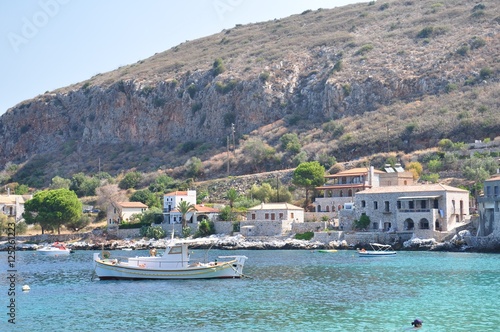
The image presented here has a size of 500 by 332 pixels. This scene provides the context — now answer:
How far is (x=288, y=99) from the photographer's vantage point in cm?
11788

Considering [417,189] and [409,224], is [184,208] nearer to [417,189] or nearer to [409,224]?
[409,224]

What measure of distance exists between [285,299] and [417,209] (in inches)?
1244

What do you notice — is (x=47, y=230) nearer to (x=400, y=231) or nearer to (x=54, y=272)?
(x=54, y=272)

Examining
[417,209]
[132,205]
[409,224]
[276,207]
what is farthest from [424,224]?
[132,205]

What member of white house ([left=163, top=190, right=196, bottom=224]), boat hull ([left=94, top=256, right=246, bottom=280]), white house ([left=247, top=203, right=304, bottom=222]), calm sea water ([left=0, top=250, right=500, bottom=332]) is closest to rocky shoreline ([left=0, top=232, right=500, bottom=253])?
white house ([left=247, top=203, right=304, bottom=222])

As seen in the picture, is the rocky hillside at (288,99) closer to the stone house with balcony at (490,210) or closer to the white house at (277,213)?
the white house at (277,213)

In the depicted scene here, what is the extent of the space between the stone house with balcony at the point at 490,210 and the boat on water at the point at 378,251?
759 cm

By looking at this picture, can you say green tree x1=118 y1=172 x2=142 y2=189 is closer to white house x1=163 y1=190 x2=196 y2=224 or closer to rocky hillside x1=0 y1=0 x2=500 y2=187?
rocky hillside x1=0 y1=0 x2=500 y2=187

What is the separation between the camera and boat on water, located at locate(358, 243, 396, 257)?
56.5 meters

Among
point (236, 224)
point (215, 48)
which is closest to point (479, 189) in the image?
point (236, 224)

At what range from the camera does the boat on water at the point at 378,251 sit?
5647 cm

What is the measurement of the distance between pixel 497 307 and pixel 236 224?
44562 millimetres

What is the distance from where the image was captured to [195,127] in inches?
4774

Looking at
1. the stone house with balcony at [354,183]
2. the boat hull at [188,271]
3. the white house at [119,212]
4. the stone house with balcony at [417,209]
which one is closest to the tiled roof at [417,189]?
the stone house with balcony at [417,209]
